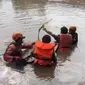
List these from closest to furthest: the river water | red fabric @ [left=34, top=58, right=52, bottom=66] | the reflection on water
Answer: the river water < the reflection on water < red fabric @ [left=34, top=58, right=52, bottom=66]

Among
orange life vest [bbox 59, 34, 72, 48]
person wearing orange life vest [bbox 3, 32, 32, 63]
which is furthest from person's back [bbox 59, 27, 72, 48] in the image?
person wearing orange life vest [bbox 3, 32, 32, 63]

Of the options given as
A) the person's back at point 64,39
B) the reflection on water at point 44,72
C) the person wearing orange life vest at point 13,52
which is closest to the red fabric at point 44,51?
the reflection on water at point 44,72

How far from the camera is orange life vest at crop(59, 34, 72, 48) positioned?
10.8 metres

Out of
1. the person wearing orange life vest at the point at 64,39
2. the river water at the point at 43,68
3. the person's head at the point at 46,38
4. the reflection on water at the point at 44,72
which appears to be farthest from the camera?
the person wearing orange life vest at the point at 64,39

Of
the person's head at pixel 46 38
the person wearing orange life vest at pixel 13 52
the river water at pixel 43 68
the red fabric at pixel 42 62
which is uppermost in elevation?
the person's head at pixel 46 38

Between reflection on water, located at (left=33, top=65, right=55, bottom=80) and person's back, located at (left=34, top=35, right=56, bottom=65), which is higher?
person's back, located at (left=34, top=35, right=56, bottom=65)

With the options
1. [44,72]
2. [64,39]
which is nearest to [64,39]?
[64,39]

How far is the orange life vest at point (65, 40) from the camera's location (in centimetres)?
1080

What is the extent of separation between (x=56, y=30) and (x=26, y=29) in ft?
4.95

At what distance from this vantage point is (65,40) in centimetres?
1083

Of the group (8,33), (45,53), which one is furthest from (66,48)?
(8,33)

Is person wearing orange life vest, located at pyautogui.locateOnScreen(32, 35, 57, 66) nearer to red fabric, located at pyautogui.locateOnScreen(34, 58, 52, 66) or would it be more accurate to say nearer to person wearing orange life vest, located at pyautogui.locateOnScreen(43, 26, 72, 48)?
red fabric, located at pyautogui.locateOnScreen(34, 58, 52, 66)

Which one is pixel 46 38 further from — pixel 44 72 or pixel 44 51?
pixel 44 72

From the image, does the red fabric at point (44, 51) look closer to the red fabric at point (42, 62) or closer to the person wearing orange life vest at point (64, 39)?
the red fabric at point (42, 62)
